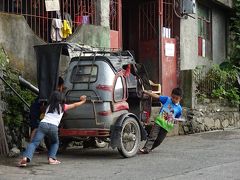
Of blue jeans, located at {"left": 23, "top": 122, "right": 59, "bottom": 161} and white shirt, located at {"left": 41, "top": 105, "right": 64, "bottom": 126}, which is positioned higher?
white shirt, located at {"left": 41, "top": 105, "right": 64, "bottom": 126}

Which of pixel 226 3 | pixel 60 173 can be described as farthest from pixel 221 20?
pixel 60 173

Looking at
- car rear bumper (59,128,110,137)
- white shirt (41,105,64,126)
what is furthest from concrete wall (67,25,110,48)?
white shirt (41,105,64,126)

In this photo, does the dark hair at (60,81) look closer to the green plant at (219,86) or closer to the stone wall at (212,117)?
the stone wall at (212,117)

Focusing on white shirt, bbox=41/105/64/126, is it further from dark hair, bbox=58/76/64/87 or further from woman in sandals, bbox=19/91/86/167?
dark hair, bbox=58/76/64/87

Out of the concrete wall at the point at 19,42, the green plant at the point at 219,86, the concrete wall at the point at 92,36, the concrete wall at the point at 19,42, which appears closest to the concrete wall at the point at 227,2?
the green plant at the point at 219,86

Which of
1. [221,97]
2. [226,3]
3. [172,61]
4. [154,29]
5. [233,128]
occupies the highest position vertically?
[226,3]

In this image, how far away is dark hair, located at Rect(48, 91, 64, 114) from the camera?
8734mm

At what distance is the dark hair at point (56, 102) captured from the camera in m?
8.73

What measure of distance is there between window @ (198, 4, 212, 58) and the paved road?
7.48 m

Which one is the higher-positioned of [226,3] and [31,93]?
[226,3]

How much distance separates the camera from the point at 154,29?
15734mm

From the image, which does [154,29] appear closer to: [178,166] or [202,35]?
[202,35]

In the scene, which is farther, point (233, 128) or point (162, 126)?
point (233, 128)

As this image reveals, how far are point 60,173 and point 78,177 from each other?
0.44 meters
